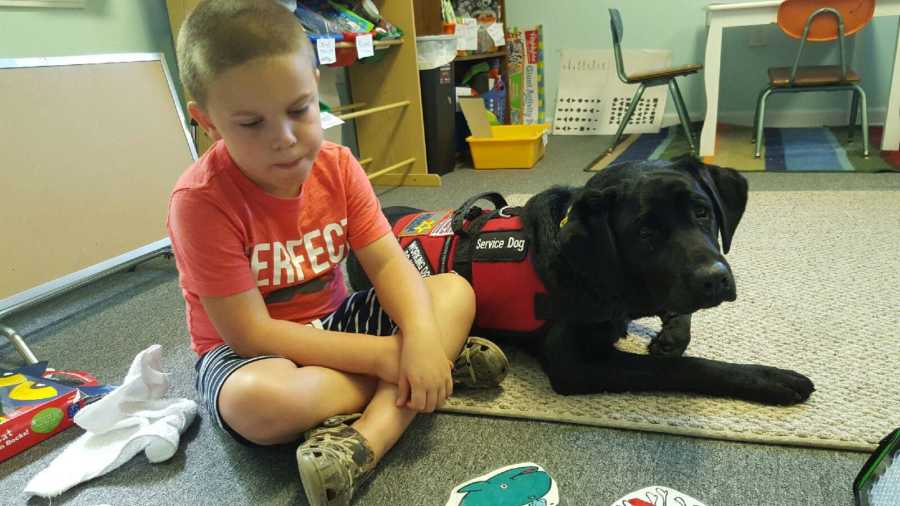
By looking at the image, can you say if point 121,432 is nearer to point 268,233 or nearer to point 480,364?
point 268,233

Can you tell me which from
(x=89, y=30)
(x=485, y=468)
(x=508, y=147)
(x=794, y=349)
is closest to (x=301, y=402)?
(x=485, y=468)

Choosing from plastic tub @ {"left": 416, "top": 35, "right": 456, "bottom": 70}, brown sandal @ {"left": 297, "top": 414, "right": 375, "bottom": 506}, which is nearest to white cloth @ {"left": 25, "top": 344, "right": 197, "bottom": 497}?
brown sandal @ {"left": 297, "top": 414, "right": 375, "bottom": 506}

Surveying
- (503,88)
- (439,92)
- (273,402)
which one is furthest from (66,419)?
(503,88)

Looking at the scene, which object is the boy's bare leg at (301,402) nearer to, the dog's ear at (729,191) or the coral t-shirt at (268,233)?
the coral t-shirt at (268,233)

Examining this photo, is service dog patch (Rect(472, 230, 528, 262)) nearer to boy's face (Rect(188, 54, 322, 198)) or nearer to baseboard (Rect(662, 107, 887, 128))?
boy's face (Rect(188, 54, 322, 198))

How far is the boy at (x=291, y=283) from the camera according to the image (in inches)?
28.5

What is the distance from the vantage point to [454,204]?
7.43ft

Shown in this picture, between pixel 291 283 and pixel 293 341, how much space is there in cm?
11

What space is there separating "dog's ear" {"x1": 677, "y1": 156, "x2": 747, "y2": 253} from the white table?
180cm

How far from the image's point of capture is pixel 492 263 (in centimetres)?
105

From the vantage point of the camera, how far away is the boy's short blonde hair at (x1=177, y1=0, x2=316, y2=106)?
71cm

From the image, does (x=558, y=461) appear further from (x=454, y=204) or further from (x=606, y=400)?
(x=454, y=204)

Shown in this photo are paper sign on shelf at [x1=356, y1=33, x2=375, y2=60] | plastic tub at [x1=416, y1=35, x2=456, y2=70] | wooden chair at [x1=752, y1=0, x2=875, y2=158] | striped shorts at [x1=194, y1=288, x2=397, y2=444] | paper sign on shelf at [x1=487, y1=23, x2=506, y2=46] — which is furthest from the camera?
paper sign on shelf at [x1=487, y1=23, x2=506, y2=46]

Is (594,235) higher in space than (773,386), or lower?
higher
